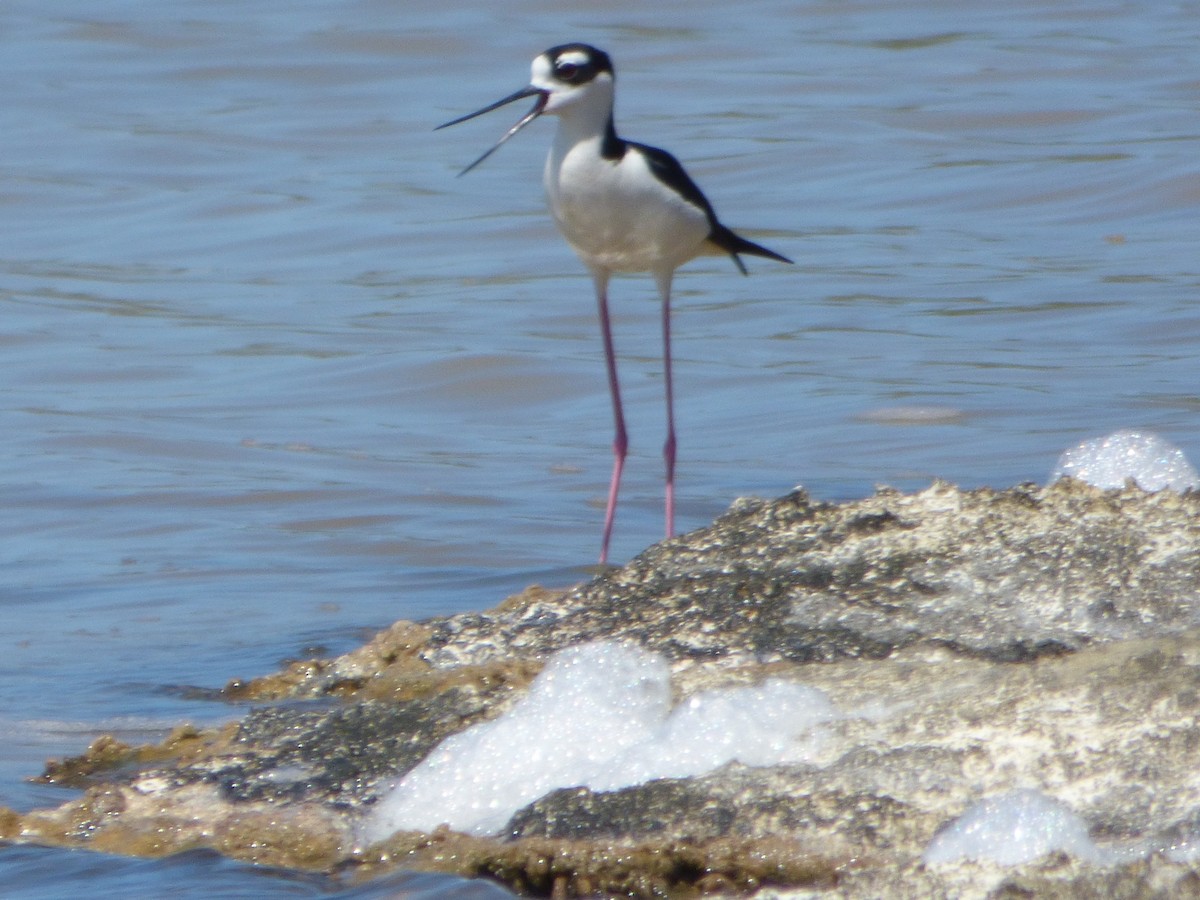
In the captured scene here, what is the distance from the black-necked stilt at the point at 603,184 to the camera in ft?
21.8

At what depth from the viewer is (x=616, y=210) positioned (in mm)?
6797

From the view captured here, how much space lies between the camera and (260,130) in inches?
639

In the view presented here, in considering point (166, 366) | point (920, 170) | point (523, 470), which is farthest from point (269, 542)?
point (920, 170)

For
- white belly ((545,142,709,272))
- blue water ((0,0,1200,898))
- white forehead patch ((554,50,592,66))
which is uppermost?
white forehead patch ((554,50,592,66))

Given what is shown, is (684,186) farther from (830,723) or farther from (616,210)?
(830,723)

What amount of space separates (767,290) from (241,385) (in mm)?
3119

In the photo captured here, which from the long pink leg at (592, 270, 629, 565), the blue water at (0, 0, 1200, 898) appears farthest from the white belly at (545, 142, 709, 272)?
the blue water at (0, 0, 1200, 898)

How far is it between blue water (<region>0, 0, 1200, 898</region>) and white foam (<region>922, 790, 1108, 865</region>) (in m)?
1.16

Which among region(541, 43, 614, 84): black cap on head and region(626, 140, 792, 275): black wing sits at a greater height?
region(541, 43, 614, 84): black cap on head

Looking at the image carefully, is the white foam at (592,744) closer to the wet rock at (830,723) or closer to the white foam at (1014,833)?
the wet rock at (830,723)

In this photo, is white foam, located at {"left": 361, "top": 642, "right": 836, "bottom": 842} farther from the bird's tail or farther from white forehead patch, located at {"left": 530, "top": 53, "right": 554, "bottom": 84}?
the bird's tail

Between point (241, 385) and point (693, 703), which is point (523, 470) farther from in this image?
point (693, 703)

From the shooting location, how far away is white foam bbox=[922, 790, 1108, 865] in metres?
3.29

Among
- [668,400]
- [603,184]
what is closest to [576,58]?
[603,184]
